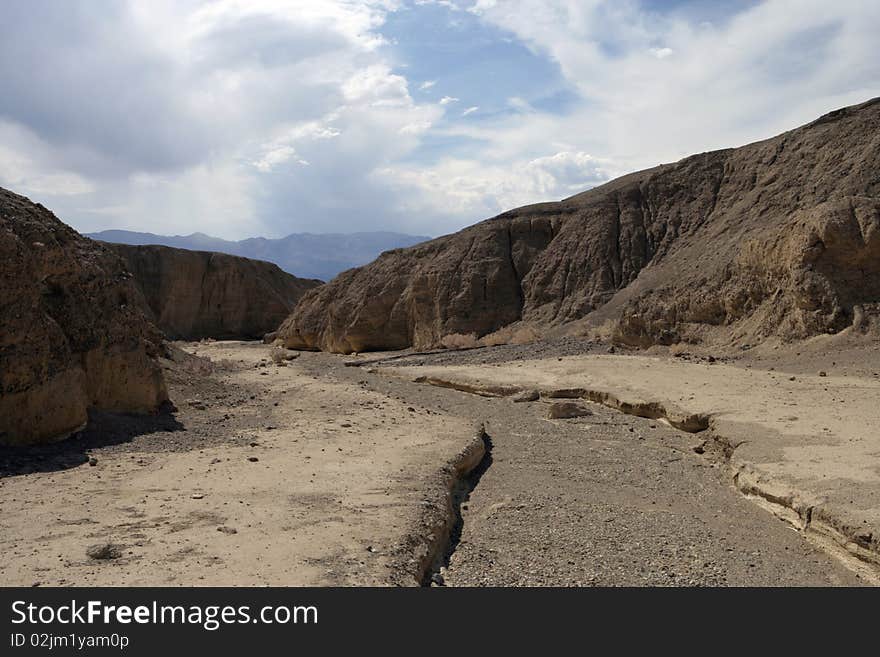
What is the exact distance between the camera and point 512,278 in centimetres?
2731

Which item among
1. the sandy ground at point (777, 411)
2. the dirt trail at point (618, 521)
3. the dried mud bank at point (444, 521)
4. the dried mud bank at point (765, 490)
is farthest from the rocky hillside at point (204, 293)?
the dried mud bank at point (444, 521)

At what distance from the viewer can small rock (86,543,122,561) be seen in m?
4.55

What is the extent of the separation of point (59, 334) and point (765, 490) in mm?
8048

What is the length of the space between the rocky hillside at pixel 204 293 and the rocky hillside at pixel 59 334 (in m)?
34.3

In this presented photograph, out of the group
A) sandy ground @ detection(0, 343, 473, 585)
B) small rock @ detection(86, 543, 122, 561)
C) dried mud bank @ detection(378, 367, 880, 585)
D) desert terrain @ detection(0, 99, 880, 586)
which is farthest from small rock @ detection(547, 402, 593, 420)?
small rock @ detection(86, 543, 122, 561)

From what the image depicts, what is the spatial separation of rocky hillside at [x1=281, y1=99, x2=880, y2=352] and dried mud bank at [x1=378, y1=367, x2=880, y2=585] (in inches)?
237

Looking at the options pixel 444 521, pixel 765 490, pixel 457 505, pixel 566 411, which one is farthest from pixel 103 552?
pixel 566 411

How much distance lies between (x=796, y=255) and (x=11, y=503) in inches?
629

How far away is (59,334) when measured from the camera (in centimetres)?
872

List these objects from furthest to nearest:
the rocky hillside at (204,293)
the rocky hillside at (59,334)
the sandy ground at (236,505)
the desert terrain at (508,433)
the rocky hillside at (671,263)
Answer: the rocky hillside at (204,293), the rocky hillside at (671,263), the rocky hillside at (59,334), the desert terrain at (508,433), the sandy ground at (236,505)

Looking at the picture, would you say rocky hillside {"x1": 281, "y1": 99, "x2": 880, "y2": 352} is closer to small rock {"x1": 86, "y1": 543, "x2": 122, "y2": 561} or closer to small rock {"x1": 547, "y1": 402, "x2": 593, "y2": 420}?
small rock {"x1": 547, "y1": 402, "x2": 593, "y2": 420}

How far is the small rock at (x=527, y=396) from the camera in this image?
44.6 feet

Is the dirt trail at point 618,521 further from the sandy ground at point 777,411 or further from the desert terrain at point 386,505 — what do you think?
the sandy ground at point 777,411
